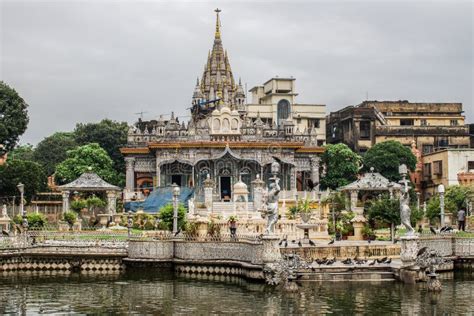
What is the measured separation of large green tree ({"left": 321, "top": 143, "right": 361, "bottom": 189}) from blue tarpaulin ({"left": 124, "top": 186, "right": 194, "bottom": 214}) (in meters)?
20.1

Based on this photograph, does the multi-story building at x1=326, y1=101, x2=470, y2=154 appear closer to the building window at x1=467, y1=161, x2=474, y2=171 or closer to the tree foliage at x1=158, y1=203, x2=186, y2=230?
the building window at x1=467, y1=161, x2=474, y2=171

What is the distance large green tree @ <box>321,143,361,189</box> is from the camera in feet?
239

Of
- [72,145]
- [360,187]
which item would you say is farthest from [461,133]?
[72,145]

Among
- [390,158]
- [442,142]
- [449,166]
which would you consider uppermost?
[442,142]

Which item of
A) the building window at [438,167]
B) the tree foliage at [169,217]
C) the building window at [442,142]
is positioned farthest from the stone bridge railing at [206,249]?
the building window at [442,142]

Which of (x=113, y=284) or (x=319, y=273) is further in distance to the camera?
(x=113, y=284)

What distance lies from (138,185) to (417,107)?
33.7m

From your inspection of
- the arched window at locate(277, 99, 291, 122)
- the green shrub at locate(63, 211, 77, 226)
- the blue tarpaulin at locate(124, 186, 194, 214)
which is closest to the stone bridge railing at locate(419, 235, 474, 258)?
Answer: the green shrub at locate(63, 211, 77, 226)

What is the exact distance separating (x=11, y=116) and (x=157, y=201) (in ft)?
56.6

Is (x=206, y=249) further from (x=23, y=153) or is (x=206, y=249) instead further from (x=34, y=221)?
(x=23, y=153)

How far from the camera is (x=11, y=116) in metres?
64.1

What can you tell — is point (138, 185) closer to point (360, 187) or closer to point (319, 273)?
point (360, 187)

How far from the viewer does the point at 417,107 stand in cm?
8712

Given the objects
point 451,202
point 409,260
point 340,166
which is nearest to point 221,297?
point 409,260
